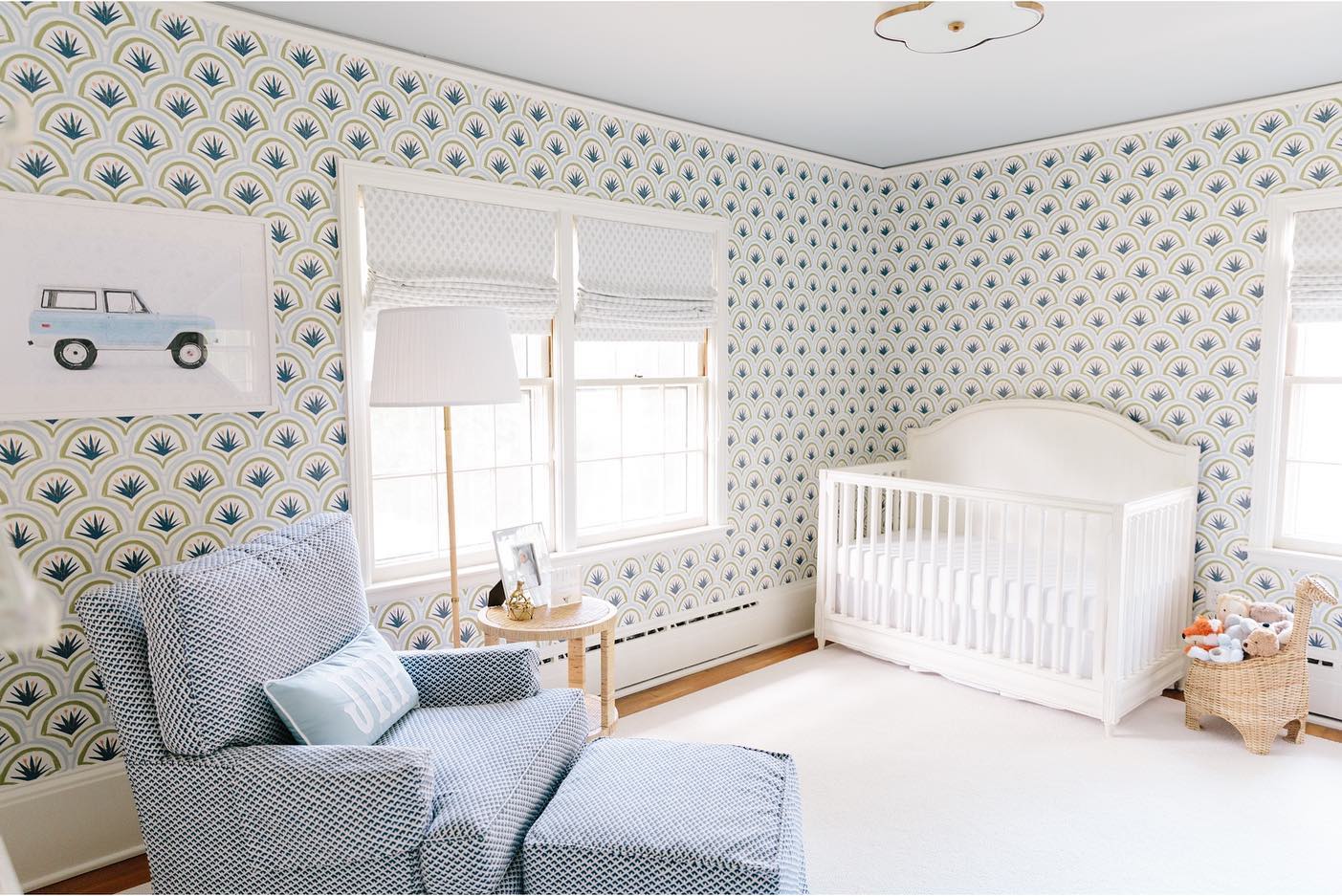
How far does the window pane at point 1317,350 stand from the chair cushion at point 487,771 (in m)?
3.14

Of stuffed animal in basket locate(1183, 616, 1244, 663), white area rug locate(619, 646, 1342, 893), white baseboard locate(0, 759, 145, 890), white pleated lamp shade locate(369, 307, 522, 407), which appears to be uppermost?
white pleated lamp shade locate(369, 307, 522, 407)

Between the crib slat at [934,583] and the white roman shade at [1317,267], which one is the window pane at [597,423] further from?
the white roman shade at [1317,267]

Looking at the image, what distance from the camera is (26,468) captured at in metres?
2.33

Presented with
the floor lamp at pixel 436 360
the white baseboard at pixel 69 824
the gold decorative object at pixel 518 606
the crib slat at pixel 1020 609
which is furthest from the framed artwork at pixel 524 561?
the crib slat at pixel 1020 609

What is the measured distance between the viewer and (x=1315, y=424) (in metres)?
3.49

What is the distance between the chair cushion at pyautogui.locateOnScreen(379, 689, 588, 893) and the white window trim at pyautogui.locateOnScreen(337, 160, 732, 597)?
874 millimetres

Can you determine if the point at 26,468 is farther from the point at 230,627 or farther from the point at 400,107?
the point at 400,107

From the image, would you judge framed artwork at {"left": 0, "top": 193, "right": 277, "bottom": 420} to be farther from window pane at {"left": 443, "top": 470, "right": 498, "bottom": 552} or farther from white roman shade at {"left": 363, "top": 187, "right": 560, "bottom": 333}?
window pane at {"left": 443, "top": 470, "right": 498, "bottom": 552}

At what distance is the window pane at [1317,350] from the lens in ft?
11.2

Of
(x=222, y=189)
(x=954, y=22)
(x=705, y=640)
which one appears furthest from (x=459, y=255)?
(x=705, y=640)

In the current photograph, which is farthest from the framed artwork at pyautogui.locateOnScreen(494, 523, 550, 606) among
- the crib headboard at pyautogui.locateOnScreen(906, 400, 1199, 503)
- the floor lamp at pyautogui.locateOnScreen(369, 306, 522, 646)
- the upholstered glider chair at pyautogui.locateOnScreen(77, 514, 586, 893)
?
the crib headboard at pyautogui.locateOnScreen(906, 400, 1199, 503)

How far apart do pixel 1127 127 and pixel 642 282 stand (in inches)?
87.2

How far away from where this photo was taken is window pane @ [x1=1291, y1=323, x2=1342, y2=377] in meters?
3.42

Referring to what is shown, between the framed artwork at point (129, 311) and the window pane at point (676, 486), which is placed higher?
the framed artwork at point (129, 311)
